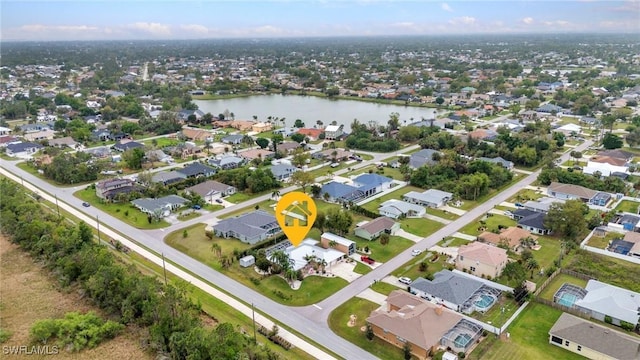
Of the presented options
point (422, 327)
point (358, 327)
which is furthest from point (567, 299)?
point (358, 327)

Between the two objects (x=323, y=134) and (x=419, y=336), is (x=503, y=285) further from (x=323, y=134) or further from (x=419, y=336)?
(x=323, y=134)

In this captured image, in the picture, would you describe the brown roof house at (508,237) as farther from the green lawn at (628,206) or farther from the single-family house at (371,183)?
the single-family house at (371,183)

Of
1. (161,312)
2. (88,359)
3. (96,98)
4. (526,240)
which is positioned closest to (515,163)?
(526,240)

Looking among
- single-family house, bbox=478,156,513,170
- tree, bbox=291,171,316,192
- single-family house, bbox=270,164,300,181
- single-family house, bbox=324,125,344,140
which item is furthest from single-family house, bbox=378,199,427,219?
single-family house, bbox=324,125,344,140

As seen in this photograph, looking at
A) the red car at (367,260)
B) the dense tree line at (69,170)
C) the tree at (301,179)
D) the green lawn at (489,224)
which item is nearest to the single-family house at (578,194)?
the green lawn at (489,224)

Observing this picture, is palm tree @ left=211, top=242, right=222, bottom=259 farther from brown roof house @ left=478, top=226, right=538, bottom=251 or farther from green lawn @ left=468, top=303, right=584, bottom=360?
brown roof house @ left=478, top=226, right=538, bottom=251
